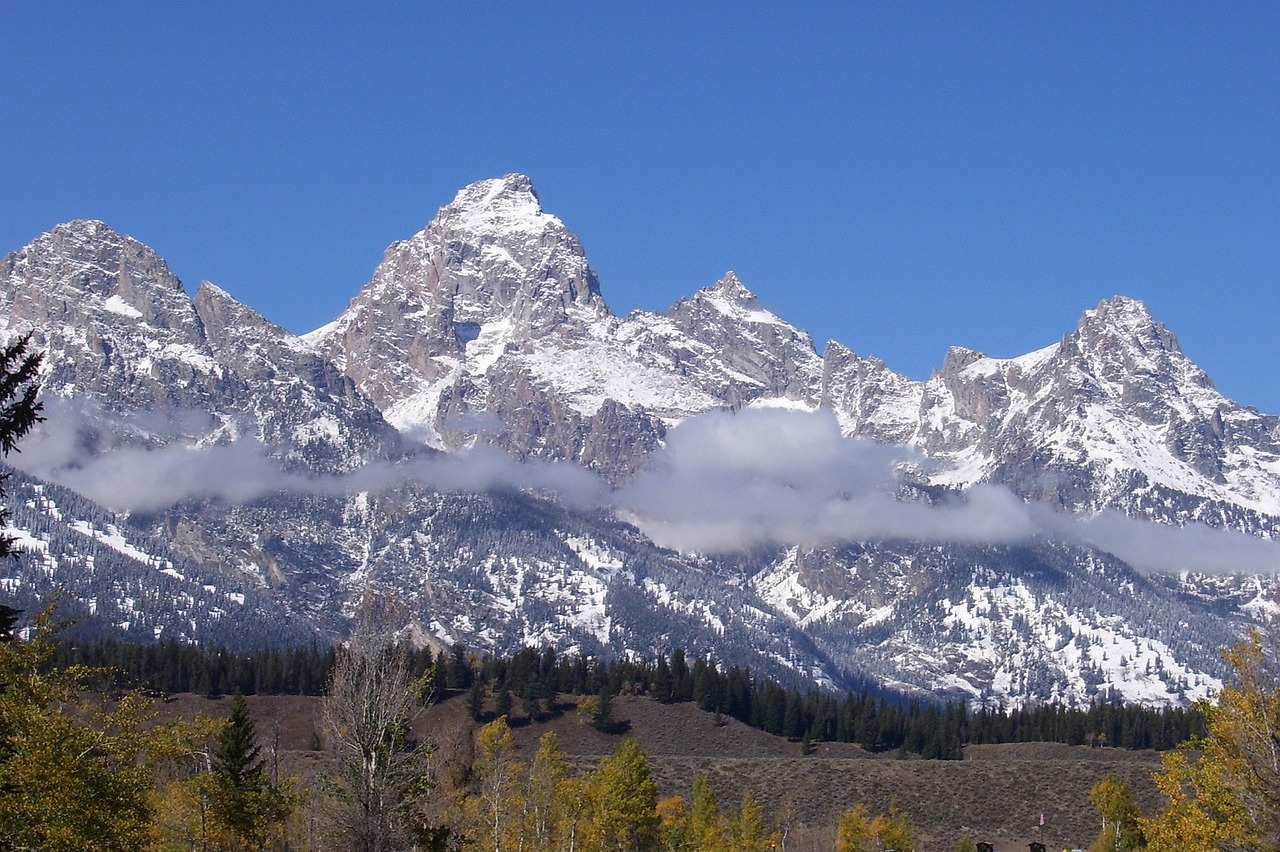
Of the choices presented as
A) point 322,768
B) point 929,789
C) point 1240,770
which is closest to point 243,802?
point 322,768

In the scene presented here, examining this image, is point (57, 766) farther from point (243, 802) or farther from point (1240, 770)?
point (1240, 770)

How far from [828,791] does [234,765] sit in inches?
4061

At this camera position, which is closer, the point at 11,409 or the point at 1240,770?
the point at 11,409

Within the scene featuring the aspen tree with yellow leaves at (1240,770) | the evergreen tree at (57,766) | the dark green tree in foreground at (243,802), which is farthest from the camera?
the dark green tree in foreground at (243,802)

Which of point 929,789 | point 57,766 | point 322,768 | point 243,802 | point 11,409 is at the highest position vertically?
point 11,409

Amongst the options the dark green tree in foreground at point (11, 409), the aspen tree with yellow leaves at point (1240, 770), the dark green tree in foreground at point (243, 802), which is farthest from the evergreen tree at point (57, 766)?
the aspen tree with yellow leaves at point (1240, 770)

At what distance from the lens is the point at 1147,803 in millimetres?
152500

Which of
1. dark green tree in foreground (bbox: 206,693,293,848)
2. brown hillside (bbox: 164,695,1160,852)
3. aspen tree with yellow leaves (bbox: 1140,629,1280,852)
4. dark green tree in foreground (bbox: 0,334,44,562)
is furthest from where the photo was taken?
brown hillside (bbox: 164,695,1160,852)

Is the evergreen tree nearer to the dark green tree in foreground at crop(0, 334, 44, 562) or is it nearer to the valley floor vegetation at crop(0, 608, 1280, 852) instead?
the valley floor vegetation at crop(0, 608, 1280, 852)

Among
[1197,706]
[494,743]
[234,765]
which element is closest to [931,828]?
[494,743]

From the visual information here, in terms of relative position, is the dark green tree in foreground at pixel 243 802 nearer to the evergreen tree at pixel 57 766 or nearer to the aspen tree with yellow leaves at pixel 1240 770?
the evergreen tree at pixel 57 766

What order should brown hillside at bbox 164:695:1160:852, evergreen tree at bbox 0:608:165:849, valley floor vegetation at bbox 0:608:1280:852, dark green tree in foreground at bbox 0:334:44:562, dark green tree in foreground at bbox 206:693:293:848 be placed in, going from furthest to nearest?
brown hillside at bbox 164:695:1160:852, dark green tree in foreground at bbox 206:693:293:848, valley floor vegetation at bbox 0:608:1280:852, evergreen tree at bbox 0:608:165:849, dark green tree in foreground at bbox 0:334:44:562

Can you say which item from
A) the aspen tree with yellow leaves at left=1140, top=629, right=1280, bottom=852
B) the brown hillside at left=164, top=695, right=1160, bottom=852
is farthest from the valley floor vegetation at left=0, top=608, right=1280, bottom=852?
the brown hillside at left=164, top=695, right=1160, bottom=852

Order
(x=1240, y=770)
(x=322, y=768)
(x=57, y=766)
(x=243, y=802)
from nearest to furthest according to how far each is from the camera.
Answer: (x=57, y=766)
(x=1240, y=770)
(x=322, y=768)
(x=243, y=802)
